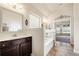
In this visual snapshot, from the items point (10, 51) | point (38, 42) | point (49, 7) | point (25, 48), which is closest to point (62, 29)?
point (49, 7)

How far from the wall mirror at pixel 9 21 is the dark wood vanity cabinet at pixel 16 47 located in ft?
1.60

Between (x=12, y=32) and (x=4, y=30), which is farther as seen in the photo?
(x=12, y=32)

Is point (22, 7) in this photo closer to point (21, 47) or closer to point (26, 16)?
point (26, 16)

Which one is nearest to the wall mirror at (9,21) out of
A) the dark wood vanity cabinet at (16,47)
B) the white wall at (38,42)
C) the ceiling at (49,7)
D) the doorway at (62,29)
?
the dark wood vanity cabinet at (16,47)

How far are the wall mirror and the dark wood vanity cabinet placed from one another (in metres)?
0.49

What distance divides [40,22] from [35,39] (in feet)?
8.79

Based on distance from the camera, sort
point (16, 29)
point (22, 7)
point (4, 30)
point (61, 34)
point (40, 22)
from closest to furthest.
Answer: point (4, 30) → point (16, 29) → point (22, 7) → point (40, 22) → point (61, 34)

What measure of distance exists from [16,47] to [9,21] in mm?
826

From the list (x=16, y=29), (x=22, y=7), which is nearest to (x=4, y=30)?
(x=16, y=29)

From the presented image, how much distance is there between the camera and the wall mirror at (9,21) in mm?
2516

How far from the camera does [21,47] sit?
269 centimetres

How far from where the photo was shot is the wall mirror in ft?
Answer: 8.25

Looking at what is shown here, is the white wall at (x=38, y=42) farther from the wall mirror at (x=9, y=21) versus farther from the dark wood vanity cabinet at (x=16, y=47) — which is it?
the wall mirror at (x=9, y=21)

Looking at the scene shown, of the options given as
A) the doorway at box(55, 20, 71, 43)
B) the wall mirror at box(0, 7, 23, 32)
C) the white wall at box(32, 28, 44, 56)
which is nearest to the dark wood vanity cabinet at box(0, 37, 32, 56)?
the white wall at box(32, 28, 44, 56)
